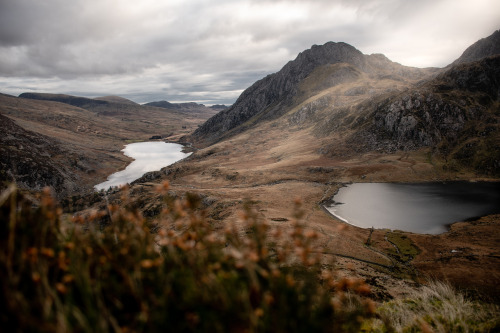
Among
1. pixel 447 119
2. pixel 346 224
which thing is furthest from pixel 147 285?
pixel 447 119

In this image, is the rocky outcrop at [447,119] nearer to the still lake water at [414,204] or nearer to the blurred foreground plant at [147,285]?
the still lake water at [414,204]

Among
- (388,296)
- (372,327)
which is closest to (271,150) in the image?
(388,296)

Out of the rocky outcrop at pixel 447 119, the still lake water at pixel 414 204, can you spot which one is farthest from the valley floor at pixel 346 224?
the rocky outcrop at pixel 447 119

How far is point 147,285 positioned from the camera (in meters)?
3.12

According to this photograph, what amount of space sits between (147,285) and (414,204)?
263ft

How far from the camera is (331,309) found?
3.12 meters

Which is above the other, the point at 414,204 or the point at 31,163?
the point at 31,163

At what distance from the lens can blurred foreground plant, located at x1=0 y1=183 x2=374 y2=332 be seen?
252cm

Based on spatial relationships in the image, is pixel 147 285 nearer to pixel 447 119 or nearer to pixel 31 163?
pixel 447 119

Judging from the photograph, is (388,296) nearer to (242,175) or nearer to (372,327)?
(372,327)

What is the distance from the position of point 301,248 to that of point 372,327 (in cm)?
415

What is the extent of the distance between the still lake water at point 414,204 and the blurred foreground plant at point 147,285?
6133cm

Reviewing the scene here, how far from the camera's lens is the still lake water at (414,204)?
59.2 m

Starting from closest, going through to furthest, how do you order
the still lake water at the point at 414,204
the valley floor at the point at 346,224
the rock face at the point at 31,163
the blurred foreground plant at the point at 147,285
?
the blurred foreground plant at the point at 147,285, the valley floor at the point at 346,224, the still lake water at the point at 414,204, the rock face at the point at 31,163
